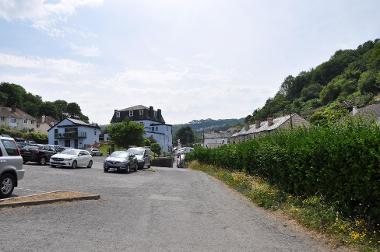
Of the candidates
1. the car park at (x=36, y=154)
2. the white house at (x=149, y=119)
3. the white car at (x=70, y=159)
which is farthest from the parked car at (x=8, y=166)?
the white house at (x=149, y=119)

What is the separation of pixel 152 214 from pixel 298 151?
495 cm

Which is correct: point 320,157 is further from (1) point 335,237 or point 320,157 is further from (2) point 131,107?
(2) point 131,107

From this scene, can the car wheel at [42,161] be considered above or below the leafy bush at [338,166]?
above

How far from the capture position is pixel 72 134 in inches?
3812

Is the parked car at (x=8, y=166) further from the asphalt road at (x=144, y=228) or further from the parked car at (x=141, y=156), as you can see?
the parked car at (x=141, y=156)

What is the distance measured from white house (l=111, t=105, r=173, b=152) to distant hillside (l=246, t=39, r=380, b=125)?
35.0 meters

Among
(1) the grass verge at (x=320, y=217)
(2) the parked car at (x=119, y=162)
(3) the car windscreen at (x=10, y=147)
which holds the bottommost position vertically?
(1) the grass verge at (x=320, y=217)

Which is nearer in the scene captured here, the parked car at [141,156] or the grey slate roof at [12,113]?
the parked car at [141,156]

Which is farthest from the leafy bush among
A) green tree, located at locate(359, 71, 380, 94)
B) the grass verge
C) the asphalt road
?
green tree, located at locate(359, 71, 380, 94)

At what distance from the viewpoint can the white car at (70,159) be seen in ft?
101

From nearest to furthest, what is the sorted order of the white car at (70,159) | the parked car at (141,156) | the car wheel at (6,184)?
the car wheel at (6,184) < the white car at (70,159) < the parked car at (141,156)

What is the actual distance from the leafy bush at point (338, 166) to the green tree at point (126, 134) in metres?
57.5

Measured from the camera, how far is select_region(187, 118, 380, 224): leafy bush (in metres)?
8.65

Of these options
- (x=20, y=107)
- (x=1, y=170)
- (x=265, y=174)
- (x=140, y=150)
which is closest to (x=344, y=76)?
(x=20, y=107)
